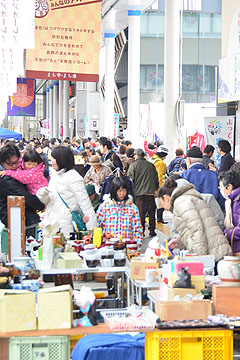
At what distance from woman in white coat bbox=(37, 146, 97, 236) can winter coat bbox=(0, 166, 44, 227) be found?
498 mm

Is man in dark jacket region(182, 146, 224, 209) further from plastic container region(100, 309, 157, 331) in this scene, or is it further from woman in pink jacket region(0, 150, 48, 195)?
plastic container region(100, 309, 157, 331)

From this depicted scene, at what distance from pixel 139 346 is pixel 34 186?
3490 mm

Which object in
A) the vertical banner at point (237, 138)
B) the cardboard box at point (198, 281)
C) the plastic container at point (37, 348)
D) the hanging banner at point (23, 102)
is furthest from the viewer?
the hanging banner at point (23, 102)

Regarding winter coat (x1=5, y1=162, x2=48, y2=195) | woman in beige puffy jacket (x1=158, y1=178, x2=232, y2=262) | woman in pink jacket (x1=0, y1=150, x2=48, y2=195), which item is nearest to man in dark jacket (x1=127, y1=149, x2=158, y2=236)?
woman in pink jacket (x1=0, y1=150, x2=48, y2=195)

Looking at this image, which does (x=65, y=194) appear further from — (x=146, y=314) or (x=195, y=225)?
(x=146, y=314)

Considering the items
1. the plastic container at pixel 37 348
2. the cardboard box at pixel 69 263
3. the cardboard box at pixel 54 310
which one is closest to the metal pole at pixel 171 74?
the cardboard box at pixel 69 263

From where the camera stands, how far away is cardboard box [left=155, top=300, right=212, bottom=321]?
16.6 feet

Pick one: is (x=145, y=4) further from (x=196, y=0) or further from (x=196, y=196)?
(x=196, y=196)

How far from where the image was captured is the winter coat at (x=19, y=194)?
810 cm

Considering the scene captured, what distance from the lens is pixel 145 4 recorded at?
24.4 m

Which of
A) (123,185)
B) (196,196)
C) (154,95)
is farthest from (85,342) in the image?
(154,95)

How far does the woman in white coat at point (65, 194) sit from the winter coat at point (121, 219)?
0.56 ft

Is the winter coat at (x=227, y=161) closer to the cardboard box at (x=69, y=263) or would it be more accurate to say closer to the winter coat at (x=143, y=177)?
the winter coat at (x=143, y=177)

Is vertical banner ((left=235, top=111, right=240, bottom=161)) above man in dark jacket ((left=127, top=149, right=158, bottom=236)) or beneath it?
above
